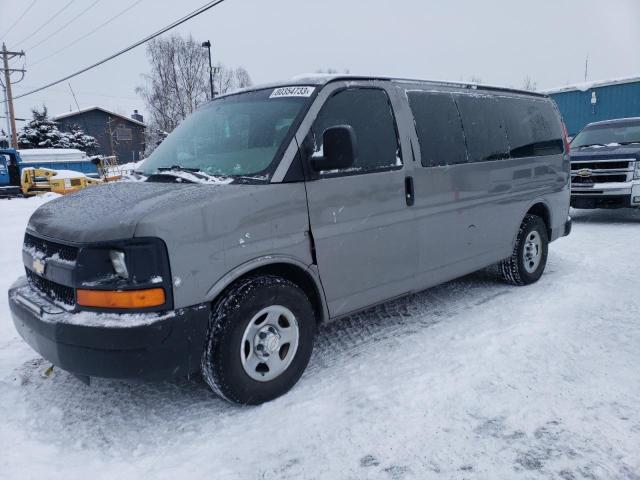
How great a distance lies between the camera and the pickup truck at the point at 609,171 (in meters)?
8.88

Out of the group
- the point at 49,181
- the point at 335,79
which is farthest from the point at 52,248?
the point at 49,181

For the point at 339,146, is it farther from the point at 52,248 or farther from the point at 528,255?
the point at 528,255

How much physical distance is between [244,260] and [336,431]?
44.4 inches

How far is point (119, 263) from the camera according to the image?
8.68ft

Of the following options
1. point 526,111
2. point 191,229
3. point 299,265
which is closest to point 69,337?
point 191,229

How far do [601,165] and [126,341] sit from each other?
9309 millimetres

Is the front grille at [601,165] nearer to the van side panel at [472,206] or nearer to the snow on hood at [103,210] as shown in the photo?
the van side panel at [472,206]

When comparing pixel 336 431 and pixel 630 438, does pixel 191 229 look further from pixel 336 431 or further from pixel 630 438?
pixel 630 438

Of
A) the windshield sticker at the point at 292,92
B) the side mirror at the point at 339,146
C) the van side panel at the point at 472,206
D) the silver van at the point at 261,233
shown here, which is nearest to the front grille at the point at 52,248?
the silver van at the point at 261,233

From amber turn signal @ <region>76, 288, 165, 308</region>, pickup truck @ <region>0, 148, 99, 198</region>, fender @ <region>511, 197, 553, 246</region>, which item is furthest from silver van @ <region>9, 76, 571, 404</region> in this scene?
pickup truck @ <region>0, 148, 99, 198</region>

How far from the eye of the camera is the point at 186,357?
279 centimetres

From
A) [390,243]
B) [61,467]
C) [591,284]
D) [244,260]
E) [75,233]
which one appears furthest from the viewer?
[591,284]

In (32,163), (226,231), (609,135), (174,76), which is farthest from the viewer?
(174,76)

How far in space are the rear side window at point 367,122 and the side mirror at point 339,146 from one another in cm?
22
